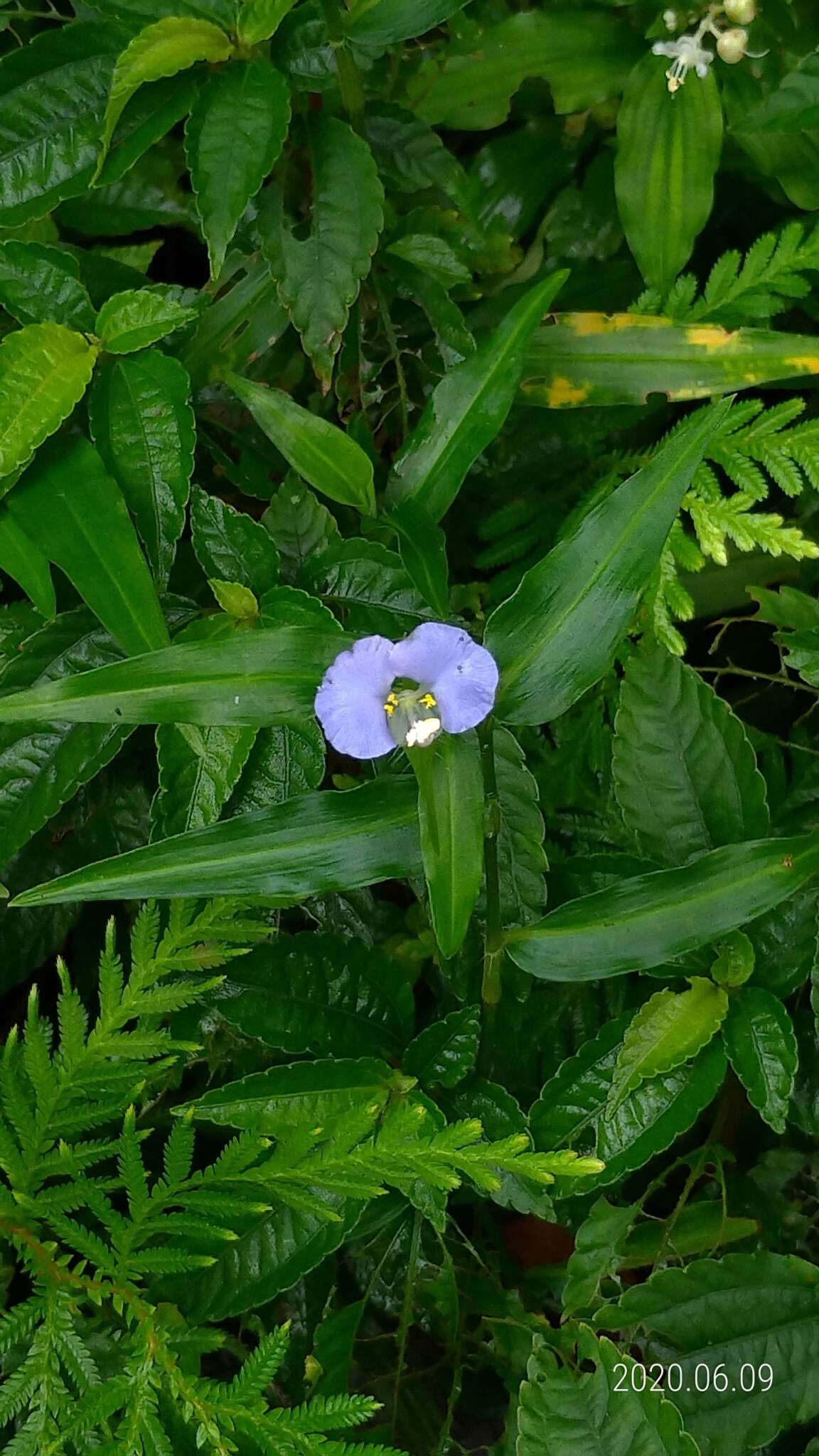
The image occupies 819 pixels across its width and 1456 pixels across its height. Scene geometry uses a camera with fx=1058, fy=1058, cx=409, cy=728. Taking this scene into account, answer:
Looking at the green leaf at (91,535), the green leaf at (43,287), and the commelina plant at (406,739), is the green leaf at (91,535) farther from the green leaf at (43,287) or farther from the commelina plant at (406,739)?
the green leaf at (43,287)

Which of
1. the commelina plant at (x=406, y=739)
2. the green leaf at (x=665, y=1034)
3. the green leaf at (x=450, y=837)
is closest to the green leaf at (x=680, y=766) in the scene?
the commelina plant at (x=406, y=739)

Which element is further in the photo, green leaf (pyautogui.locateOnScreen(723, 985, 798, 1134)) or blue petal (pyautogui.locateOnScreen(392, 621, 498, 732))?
green leaf (pyautogui.locateOnScreen(723, 985, 798, 1134))

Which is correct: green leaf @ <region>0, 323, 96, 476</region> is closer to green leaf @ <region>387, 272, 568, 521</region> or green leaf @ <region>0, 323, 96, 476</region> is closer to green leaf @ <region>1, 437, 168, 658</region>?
green leaf @ <region>1, 437, 168, 658</region>

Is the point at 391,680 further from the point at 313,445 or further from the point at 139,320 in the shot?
the point at 139,320

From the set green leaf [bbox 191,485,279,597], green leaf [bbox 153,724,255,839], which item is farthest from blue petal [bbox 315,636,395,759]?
green leaf [bbox 191,485,279,597]

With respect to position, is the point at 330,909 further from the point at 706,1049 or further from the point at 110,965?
the point at 706,1049

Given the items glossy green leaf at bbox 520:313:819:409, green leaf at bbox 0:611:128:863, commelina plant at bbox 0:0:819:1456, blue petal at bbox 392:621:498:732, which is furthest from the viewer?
glossy green leaf at bbox 520:313:819:409

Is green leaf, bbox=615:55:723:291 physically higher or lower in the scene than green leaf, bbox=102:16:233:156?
lower

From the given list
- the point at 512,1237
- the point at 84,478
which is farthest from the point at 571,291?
the point at 512,1237

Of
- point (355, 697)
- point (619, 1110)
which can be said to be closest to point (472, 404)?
point (355, 697)
